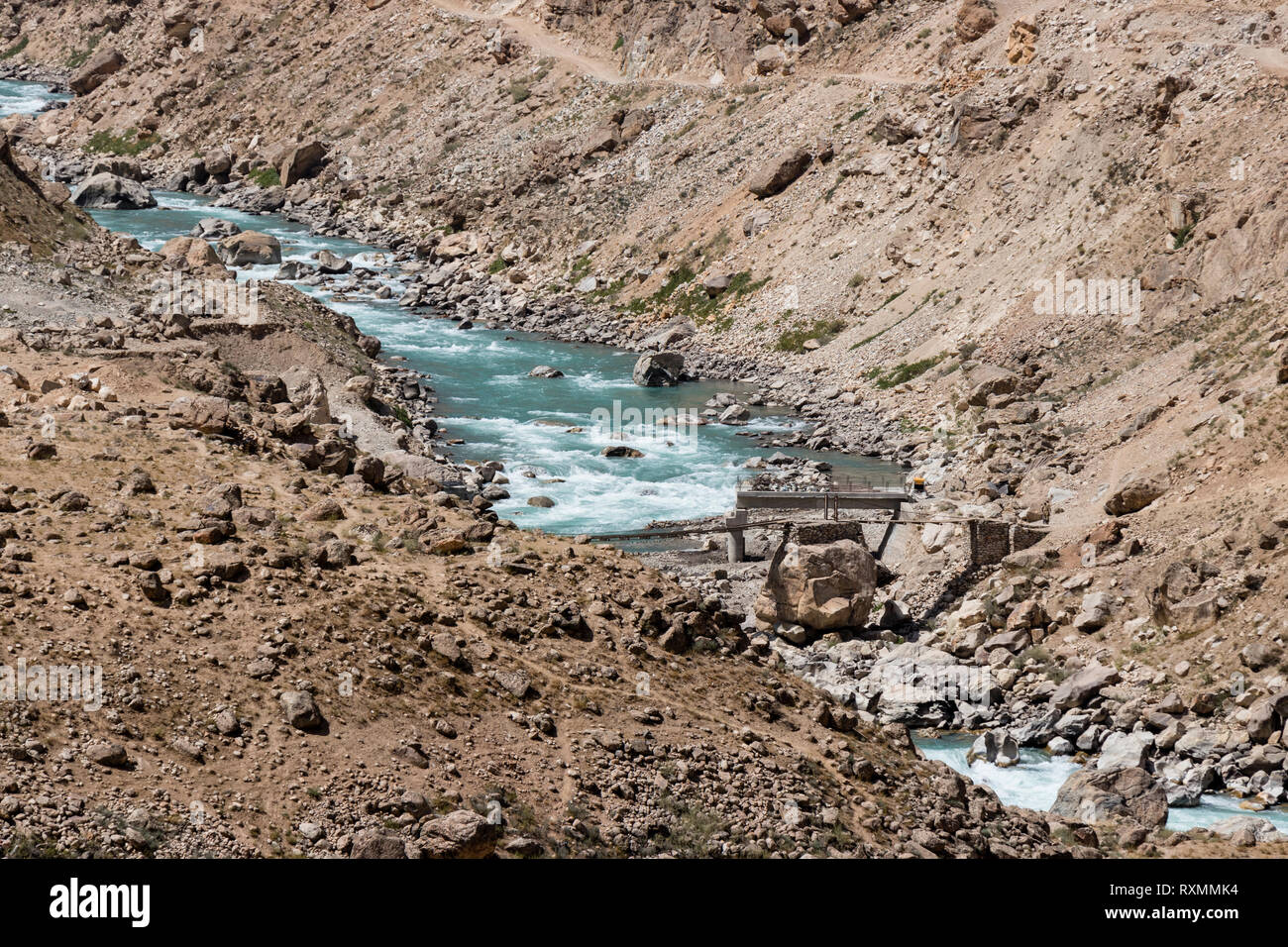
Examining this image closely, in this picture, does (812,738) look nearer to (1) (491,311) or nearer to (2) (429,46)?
(1) (491,311)

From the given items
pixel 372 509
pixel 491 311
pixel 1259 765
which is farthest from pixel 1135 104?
pixel 372 509

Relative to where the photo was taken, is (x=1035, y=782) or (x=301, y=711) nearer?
(x=301, y=711)

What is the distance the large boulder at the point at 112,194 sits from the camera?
236ft

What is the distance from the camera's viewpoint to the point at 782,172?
56719 mm

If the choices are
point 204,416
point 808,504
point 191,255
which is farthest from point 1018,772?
point 191,255

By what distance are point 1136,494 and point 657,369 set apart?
20053 millimetres

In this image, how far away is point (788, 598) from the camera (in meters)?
30.0

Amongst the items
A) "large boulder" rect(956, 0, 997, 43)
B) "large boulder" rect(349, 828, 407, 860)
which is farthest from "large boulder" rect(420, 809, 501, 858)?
"large boulder" rect(956, 0, 997, 43)

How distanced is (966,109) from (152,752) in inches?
1685

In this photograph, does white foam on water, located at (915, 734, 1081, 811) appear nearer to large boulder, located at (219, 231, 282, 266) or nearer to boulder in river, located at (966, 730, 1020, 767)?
boulder in river, located at (966, 730, 1020, 767)

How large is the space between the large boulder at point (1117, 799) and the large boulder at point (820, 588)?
27.2ft

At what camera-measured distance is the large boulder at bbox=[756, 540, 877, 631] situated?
97.5 ft

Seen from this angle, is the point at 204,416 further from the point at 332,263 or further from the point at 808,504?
the point at 332,263
